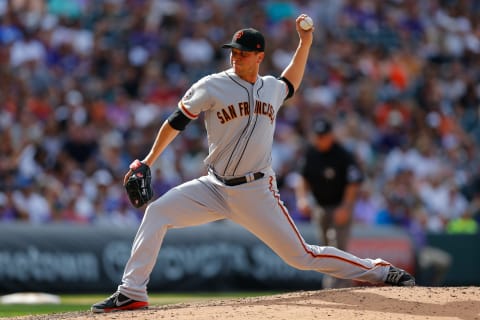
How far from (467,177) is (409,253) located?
4265 millimetres

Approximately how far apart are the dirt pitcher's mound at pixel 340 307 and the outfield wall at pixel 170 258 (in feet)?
20.1

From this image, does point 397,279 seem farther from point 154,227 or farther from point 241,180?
point 154,227

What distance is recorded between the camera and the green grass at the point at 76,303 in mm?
9845

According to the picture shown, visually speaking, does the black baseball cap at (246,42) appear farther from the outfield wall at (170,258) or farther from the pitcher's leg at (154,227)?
the outfield wall at (170,258)

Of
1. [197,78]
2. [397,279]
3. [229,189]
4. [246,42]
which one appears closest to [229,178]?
[229,189]

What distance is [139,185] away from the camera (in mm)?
6984

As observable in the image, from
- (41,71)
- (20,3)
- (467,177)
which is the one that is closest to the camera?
(41,71)

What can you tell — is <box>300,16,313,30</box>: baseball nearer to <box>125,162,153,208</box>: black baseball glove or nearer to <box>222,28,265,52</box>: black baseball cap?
<box>222,28,265,52</box>: black baseball cap

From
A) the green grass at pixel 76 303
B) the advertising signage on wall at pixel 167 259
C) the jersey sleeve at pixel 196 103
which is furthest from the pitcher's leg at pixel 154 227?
the advertising signage on wall at pixel 167 259

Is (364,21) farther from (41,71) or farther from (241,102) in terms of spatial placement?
(241,102)

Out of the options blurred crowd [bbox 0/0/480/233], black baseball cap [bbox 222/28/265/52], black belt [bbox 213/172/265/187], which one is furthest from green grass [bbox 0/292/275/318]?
black baseball cap [bbox 222/28/265/52]

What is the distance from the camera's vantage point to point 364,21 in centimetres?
2170

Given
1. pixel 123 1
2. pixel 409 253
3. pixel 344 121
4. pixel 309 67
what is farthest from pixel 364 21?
pixel 409 253

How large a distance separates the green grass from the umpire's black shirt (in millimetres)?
1842
